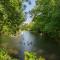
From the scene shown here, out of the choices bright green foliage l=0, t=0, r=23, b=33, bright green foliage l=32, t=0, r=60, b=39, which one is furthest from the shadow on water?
bright green foliage l=0, t=0, r=23, b=33

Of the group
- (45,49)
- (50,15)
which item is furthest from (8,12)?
(50,15)

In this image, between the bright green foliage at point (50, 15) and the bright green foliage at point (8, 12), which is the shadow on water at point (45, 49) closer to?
the bright green foliage at point (50, 15)

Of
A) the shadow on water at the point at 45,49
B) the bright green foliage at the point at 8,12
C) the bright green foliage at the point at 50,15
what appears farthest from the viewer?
the bright green foliage at the point at 50,15

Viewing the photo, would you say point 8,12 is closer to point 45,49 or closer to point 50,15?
point 45,49

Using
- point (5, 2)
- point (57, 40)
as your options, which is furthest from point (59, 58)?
point (57, 40)

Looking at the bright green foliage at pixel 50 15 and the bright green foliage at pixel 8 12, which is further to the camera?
the bright green foliage at pixel 50 15

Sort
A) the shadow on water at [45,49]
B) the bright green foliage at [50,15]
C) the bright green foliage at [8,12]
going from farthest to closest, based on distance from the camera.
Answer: the bright green foliage at [50,15] < the shadow on water at [45,49] < the bright green foliage at [8,12]

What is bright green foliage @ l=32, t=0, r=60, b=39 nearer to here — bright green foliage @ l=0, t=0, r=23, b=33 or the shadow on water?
the shadow on water

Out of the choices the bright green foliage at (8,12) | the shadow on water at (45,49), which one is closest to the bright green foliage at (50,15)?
the shadow on water at (45,49)

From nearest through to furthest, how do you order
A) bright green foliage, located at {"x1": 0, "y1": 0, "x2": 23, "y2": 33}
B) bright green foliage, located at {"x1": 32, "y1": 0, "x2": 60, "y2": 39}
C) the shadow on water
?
bright green foliage, located at {"x1": 0, "y1": 0, "x2": 23, "y2": 33}
the shadow on water
bright green foliage, located at {"x1": 32, "y1": 0, "x2": 60, "y2": 39}

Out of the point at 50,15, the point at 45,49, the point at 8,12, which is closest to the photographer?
the point at 8,12

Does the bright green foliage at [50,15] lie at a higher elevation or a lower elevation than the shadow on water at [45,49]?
higher

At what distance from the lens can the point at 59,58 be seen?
20.8 metres

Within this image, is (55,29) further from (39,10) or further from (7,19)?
(39,10)
